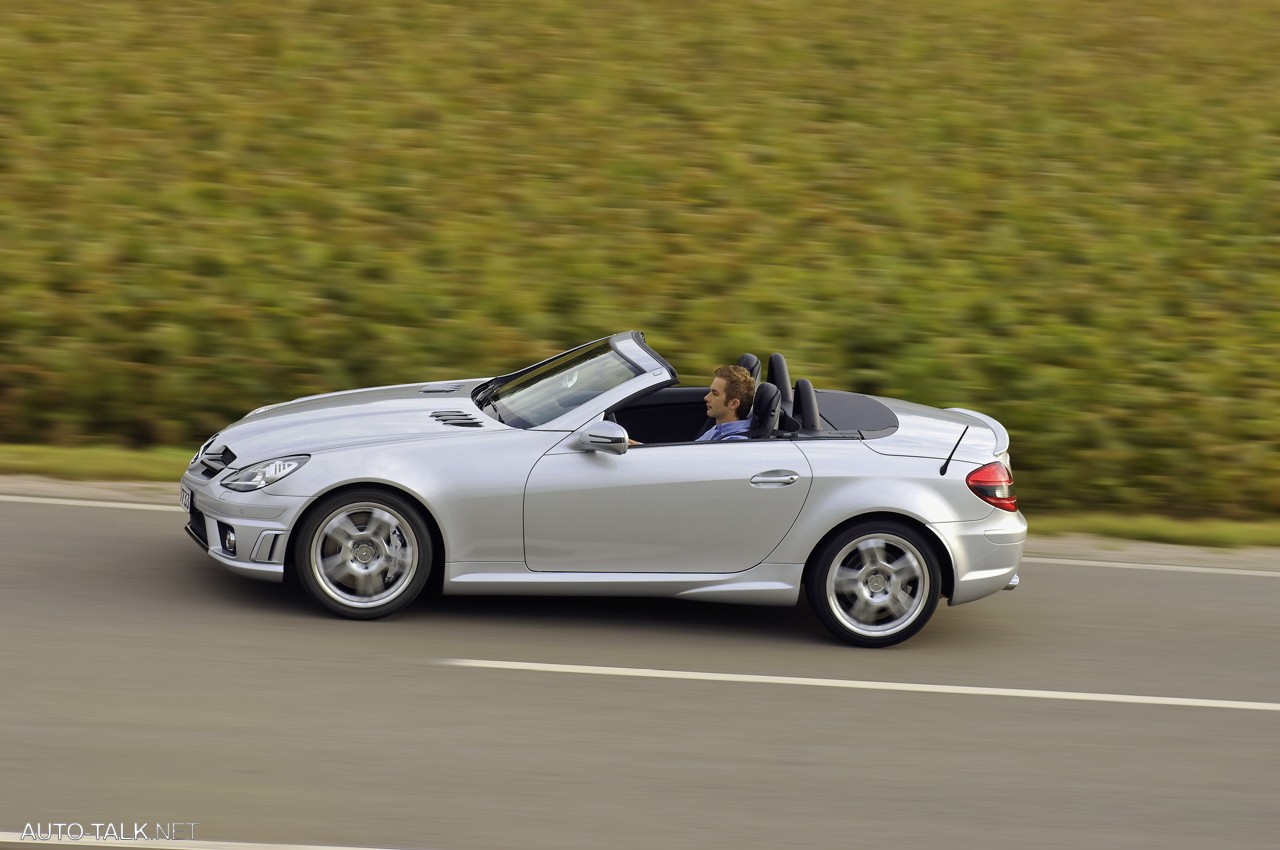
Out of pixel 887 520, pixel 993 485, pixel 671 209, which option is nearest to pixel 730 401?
pixel 887 520

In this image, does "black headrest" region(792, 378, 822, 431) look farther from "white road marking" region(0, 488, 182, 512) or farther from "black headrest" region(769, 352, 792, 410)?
"white road marking" region(0, 488, 182, 512)

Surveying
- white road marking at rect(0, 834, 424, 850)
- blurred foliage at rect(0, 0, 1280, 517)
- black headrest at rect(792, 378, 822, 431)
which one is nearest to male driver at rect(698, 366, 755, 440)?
black headrest at rect(792, 378, 822, 431)

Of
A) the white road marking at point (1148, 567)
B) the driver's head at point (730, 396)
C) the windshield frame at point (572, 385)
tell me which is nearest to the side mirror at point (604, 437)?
the windshield frame at point (572, 385)

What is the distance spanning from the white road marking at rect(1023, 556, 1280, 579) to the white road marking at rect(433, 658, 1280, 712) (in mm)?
2220

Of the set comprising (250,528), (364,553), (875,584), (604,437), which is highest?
(604,437)

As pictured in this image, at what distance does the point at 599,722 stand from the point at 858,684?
1366mm

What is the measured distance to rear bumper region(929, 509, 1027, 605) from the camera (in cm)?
707

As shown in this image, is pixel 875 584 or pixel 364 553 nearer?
pixel 364 553

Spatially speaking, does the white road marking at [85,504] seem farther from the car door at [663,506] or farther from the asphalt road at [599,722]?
the car door at [663,506]

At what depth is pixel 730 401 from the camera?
7.27 m

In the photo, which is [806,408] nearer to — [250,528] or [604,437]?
[604,437]

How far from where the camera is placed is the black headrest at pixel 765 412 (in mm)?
7125

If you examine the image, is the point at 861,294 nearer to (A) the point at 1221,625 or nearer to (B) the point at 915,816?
(A) the point at 1221,625

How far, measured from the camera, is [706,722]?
610 cm
